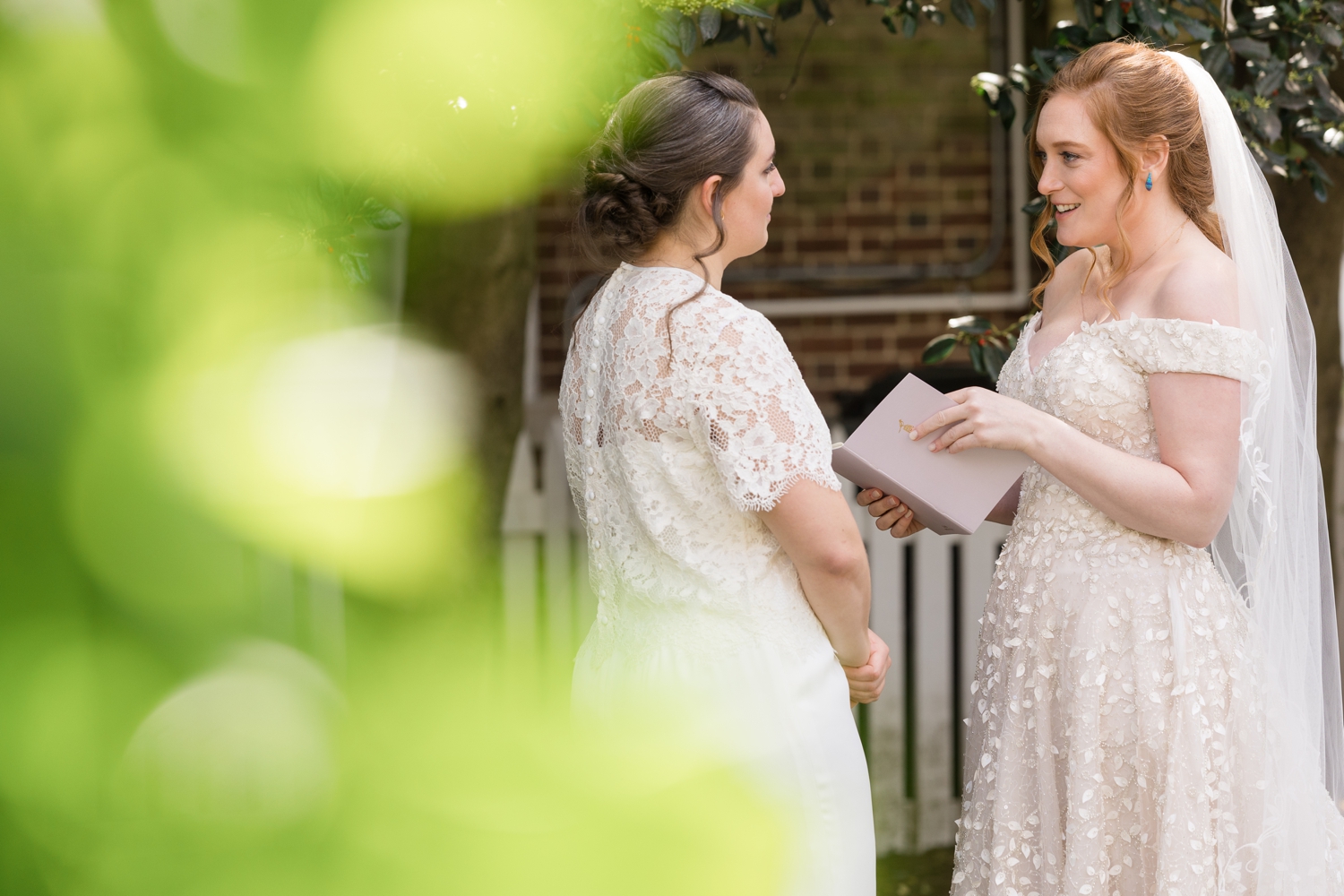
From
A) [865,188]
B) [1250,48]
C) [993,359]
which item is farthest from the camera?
[865,188]

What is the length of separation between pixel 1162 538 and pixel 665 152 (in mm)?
1077

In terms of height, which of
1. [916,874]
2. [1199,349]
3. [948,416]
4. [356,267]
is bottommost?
[916,874]

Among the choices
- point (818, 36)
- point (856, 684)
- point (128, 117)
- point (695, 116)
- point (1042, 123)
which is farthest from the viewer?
point (818, 36)

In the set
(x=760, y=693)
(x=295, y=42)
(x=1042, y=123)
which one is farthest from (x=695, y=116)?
(x=295, y=42)

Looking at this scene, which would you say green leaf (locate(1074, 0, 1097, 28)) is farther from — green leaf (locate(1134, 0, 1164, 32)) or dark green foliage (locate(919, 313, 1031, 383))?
dark green foliage (locate(919, 313, 1031, 383))

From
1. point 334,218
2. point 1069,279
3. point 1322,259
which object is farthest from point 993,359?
point 334,218

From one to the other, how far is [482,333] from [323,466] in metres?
2.60

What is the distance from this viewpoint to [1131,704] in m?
1.95

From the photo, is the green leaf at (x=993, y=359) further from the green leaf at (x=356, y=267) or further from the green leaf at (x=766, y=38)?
the green leaf at (x=356, y=267)

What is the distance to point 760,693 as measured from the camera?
167 centimetres

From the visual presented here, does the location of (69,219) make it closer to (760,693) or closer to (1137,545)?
(760,693)

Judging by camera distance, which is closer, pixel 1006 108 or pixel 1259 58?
pixel 1259 58

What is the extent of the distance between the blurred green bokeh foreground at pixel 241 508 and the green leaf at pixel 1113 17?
8.15ft

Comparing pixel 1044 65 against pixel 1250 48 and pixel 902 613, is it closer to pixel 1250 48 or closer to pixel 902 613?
pixel 1250 48
